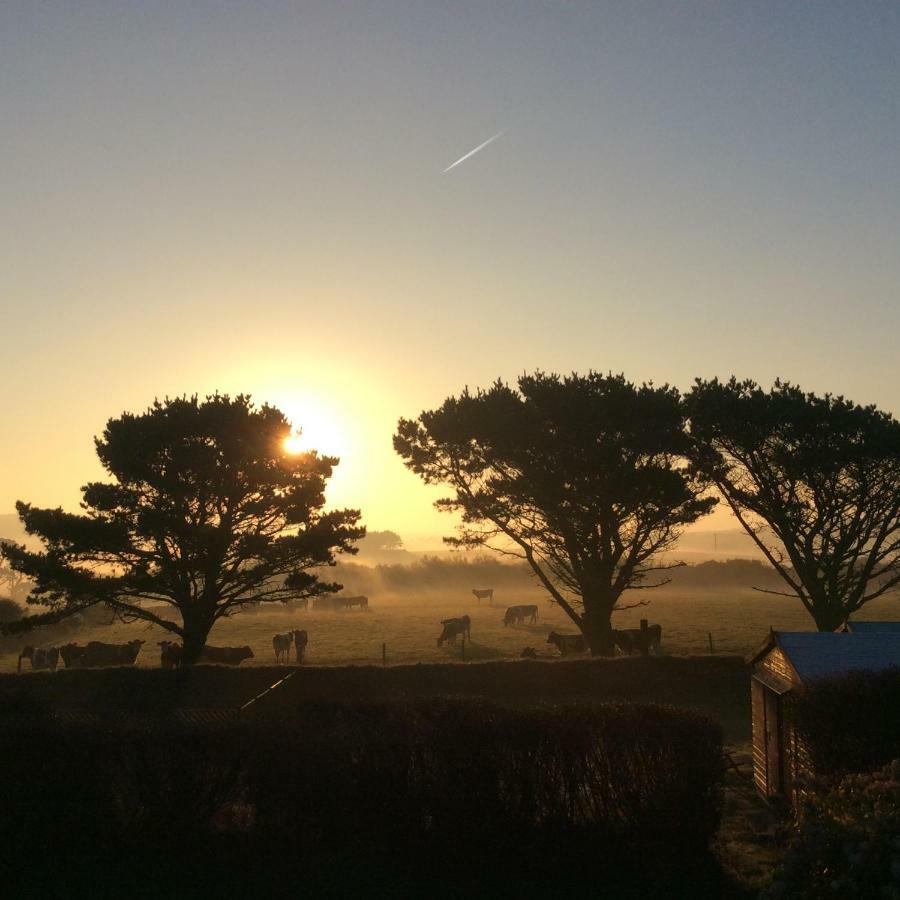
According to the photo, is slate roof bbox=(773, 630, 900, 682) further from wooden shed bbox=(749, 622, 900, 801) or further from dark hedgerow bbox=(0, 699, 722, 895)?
dark hedgerow bbox=(0, 699, 722, 895)

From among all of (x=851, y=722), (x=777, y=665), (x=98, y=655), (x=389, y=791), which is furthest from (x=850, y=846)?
(x=98, y=655)

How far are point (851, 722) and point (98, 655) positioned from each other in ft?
120

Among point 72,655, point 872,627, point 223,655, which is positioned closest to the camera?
point 872,627

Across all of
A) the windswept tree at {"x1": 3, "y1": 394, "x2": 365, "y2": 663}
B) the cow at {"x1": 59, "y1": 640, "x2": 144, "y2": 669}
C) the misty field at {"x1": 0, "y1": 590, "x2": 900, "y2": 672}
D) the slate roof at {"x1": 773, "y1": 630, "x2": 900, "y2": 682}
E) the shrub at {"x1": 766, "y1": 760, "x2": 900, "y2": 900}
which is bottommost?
the misty field at {"x1": 0, "y1": 590, "x2": 900, "y2": 672}

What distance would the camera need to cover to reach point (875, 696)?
13.9 meters

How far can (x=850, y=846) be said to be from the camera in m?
8.65

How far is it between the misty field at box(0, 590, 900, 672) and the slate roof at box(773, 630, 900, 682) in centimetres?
1862

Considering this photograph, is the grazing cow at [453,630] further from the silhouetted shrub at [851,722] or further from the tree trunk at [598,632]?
the silhouetted shrub at [851,722]

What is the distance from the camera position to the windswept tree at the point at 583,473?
34.9 m

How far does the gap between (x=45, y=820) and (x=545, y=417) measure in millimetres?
25976

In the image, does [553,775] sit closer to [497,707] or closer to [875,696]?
[497,707]

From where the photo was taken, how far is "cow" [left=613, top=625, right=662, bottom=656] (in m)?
37.5

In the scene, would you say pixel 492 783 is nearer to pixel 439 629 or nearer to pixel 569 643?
pixel 569 643

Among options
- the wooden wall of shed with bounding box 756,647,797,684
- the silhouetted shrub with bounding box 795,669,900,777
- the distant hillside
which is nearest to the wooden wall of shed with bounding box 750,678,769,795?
the wooden wall of shed with bounding box 756,647,797,684
